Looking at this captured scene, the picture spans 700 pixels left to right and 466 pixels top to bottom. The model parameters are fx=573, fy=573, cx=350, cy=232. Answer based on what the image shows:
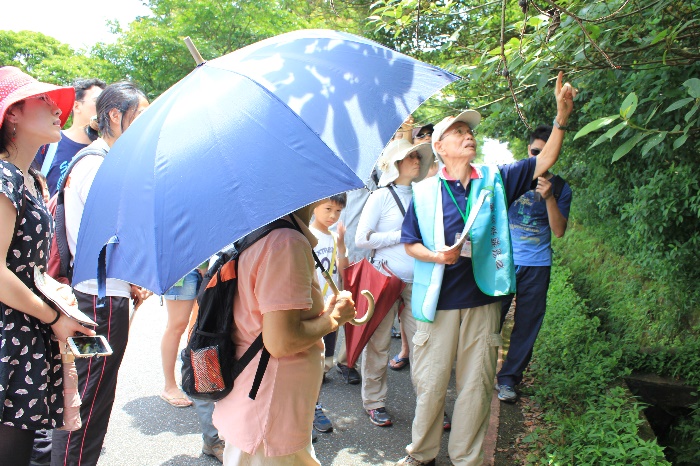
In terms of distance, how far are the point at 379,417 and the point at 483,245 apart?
1.63 m

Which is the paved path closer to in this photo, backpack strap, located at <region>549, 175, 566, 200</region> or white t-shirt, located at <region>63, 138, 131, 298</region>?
white t-shirt, located at <region>63, 138, 131, 298</region>

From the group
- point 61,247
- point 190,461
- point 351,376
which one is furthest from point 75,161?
point 351,376

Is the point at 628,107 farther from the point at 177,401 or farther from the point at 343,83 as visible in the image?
the point at 177,401

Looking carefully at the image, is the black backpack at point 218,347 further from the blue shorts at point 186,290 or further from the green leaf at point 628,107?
the blue shorts at point 186,290

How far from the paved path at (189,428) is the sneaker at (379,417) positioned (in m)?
0.04

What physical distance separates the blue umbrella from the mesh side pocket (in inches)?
18.5

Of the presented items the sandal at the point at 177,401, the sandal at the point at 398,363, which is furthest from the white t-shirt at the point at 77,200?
the sandal at the point at 398,363

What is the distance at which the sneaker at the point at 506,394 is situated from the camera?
460 cm

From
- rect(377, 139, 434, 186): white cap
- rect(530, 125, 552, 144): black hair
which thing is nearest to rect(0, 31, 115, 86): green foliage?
rect(377, 139, 434, 186): white cap

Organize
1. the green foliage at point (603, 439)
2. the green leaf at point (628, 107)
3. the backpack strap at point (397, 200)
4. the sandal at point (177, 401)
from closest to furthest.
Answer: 1. the green leaf at point (628, 107)
2. the green foliage at point (603, 439)
3. the sandal at point (177, 401)
4. the backpack strap at point (397, 200)

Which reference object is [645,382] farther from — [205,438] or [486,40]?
[205,438]

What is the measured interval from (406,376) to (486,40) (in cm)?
291

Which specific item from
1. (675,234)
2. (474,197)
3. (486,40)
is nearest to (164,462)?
(474,197)

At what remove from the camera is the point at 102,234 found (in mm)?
1854
